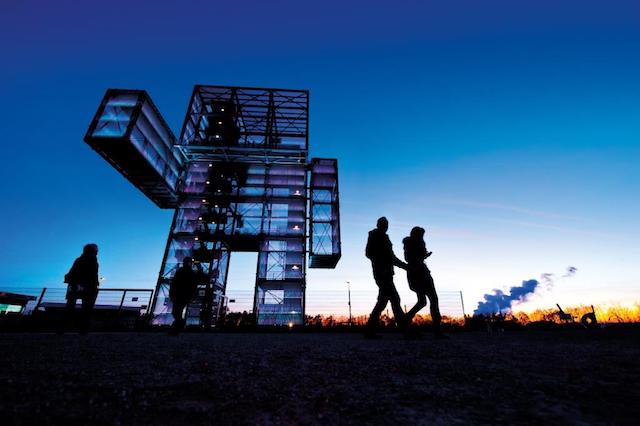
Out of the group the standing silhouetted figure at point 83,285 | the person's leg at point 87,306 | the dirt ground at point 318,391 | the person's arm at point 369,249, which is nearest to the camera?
the dirt ground at point 318,391

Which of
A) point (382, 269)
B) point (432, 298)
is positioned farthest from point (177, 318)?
point (432, 298)

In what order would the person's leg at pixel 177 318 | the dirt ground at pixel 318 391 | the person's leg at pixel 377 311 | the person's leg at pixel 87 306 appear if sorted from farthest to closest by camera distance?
the person's leg at pixel 177 318
the person's leg at pixel 87 306
the person's leg at pixel 377 311
the dirt ground at pixel 318 391

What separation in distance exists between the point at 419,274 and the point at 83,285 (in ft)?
25.8

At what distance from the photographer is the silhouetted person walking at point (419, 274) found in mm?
5719

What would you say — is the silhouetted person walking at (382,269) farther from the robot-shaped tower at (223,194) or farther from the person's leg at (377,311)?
the robot-shaped tower at (223,194)

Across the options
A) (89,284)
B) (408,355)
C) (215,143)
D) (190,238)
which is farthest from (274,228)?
(408,355)

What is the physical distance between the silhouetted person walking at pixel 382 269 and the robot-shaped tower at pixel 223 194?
16.7 m

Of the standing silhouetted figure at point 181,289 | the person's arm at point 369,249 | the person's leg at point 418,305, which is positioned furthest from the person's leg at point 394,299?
the standing silhouetted figure at point 181,289

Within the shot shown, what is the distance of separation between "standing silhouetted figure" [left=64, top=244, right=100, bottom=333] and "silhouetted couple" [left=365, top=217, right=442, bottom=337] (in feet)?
22.0

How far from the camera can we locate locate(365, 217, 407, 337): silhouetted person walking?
218 inches

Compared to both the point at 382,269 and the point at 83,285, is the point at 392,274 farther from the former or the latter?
the point at 83,285

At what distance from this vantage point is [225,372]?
2.24 meters

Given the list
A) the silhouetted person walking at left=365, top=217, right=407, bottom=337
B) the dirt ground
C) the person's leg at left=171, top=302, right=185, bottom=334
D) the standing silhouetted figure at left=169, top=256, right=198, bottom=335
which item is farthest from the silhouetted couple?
the standing silhouetted figure at left=169, top=256, right=198, bottom=335

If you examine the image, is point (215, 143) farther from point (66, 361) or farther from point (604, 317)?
point (604, 317)
